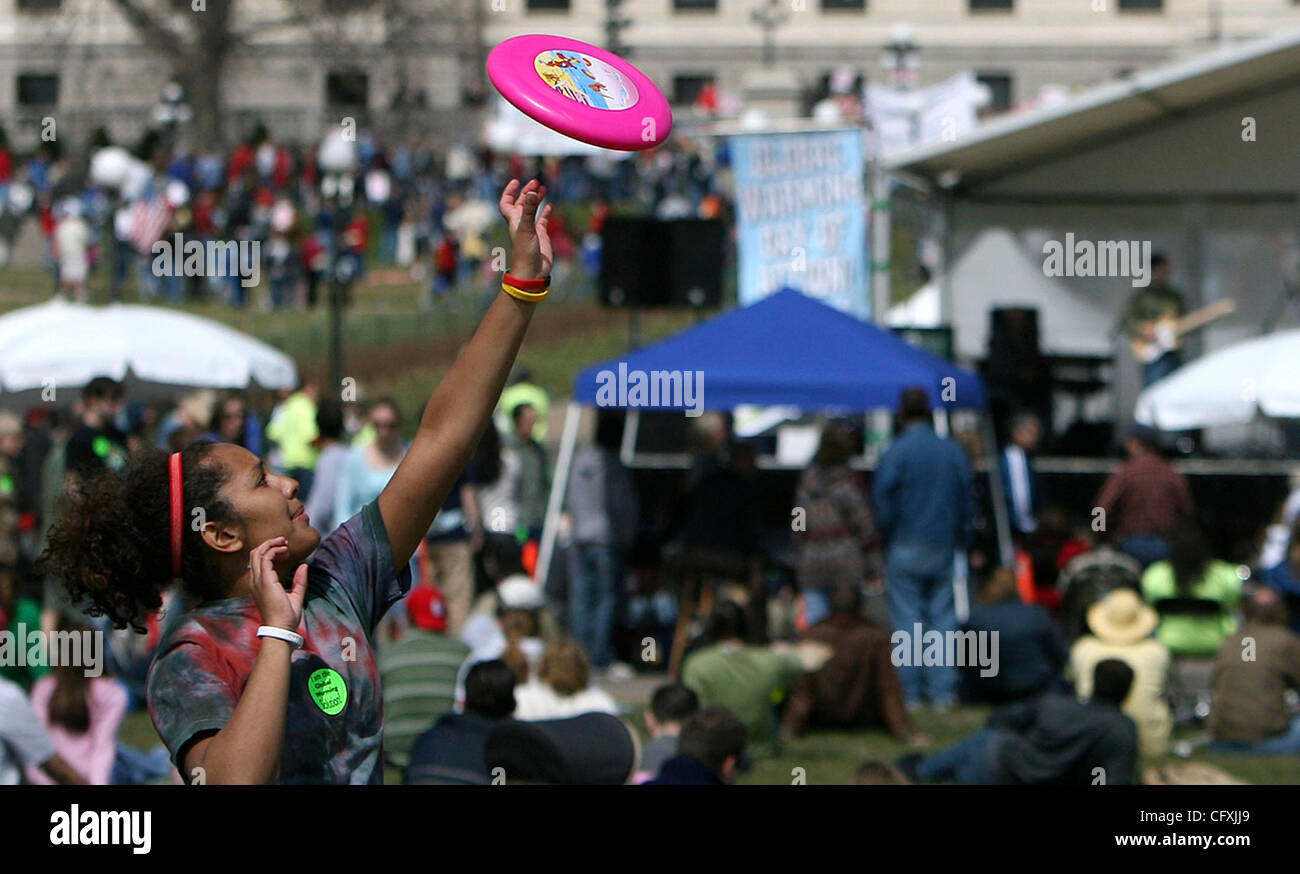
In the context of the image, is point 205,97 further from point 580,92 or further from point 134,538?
point 134,538

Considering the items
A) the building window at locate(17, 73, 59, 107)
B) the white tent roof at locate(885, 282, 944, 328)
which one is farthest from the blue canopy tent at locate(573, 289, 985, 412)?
the building window at locate(17, 73, 59, 107)

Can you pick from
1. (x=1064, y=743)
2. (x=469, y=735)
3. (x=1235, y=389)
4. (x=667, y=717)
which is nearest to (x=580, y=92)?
(x=469, y=735)

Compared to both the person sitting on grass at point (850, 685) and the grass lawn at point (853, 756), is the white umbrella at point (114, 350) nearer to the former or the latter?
the grass lawn at point (853, 756)

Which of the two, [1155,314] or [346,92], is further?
[346,92]

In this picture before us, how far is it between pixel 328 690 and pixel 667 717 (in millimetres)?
4854

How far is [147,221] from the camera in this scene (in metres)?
27.9

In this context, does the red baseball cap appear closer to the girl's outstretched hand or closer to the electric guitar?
the girl's outstretched hand

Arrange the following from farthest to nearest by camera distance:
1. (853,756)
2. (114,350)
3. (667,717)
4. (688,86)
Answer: (688,86)
(114,350)
(853,756)
(667,717)

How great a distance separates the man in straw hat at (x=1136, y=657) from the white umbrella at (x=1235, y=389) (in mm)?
2909

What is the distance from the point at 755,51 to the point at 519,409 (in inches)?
1739

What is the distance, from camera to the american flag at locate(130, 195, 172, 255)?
27364 millimetres
